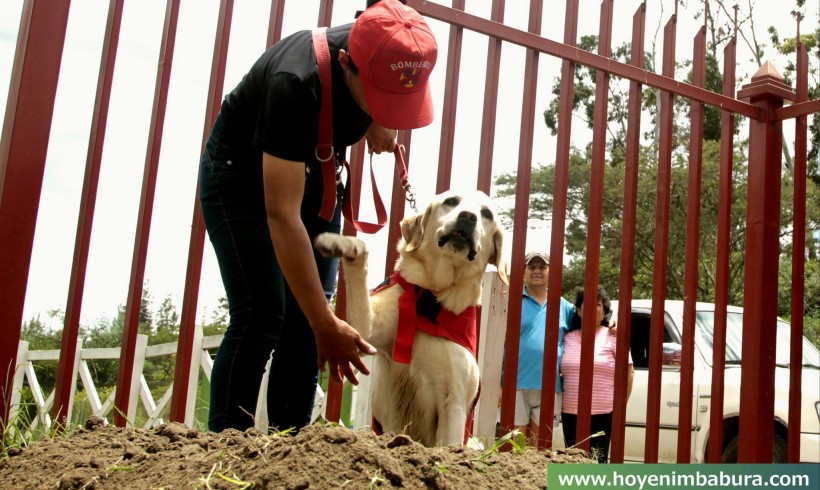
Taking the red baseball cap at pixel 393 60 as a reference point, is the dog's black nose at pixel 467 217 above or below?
below

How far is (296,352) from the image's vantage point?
252 centimetres

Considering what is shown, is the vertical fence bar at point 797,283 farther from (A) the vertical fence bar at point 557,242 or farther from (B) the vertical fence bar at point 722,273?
(A) the vertical fence bar at point 557,242

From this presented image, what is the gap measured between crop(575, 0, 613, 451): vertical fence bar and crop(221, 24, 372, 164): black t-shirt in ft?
5.33

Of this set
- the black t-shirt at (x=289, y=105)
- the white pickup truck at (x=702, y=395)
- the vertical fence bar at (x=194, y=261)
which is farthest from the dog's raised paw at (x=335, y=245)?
the white pickup truck at (x=702, y=395)

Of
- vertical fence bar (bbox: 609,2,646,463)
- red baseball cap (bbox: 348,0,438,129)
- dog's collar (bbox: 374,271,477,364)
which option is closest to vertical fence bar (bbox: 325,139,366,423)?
dog's collar (bbox: 374,271,477,364)

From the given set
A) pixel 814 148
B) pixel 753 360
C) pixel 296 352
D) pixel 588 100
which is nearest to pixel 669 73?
pixel 753 360

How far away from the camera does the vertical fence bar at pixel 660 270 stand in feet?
12.6

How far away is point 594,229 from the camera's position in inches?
146

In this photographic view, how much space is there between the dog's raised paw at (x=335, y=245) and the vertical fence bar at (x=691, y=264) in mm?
2170

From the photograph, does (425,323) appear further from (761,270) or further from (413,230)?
(761,270)

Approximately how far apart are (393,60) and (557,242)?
5.59 ft

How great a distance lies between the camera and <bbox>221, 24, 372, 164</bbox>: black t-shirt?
198 cm

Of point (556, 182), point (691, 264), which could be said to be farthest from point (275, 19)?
point (691, 264)

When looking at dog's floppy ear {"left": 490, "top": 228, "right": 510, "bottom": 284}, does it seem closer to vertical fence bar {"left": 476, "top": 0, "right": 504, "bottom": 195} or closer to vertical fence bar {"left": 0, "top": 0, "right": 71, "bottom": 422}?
vertical fence bar {"left": 476, "top": 0, "right": 504, "bottom": 195}
